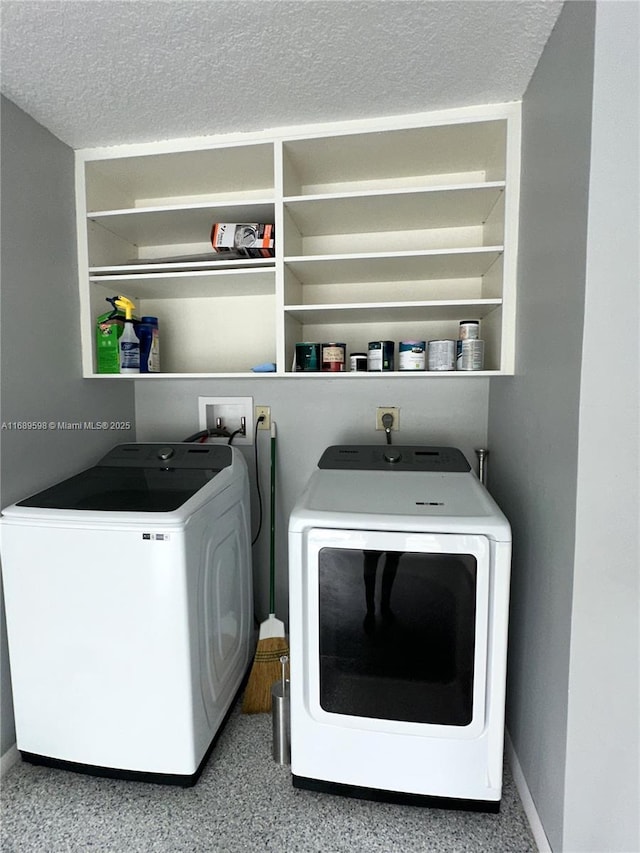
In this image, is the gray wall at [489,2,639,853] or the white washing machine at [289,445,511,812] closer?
the gray wall at [489,2,639,853]

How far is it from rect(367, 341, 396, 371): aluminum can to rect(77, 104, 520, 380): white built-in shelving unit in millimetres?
97

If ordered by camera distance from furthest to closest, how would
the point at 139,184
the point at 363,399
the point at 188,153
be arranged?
1. the point at 363,399
2. the point at 139,184
3. the point at 188,153

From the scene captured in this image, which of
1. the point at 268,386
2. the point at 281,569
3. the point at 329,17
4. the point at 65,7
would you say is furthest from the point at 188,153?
the point at 281,569

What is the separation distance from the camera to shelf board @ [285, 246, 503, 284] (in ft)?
5.08

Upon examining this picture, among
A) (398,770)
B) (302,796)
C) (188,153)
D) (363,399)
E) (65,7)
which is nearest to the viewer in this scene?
(65,7)

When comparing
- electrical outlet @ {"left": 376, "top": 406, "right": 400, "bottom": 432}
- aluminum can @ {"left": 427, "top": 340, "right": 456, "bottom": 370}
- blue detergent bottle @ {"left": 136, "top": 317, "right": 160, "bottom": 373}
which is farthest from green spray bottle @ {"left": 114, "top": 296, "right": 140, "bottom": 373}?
aluminum can @ {"left": 427, "top": 340, "right": 456, "bottom": 370}

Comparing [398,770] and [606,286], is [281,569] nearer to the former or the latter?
[398,770]

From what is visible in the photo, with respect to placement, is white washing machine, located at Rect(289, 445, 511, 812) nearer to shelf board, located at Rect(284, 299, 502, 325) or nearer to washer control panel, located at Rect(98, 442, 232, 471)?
washer control panel, located at Rect(98, 442, 232, 471)

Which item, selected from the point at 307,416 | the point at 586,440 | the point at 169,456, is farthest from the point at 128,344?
the point at 586,440

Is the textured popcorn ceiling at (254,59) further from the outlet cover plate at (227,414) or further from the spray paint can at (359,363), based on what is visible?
the outlet cover plate at (227,414)

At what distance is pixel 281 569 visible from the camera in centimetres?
217

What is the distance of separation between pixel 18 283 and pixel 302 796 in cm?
187

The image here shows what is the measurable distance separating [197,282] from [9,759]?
1781 mm

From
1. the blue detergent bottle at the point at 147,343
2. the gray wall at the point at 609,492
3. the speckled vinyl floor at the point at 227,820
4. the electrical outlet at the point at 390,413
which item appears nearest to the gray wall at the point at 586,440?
the gray wall at the point at 609,492
